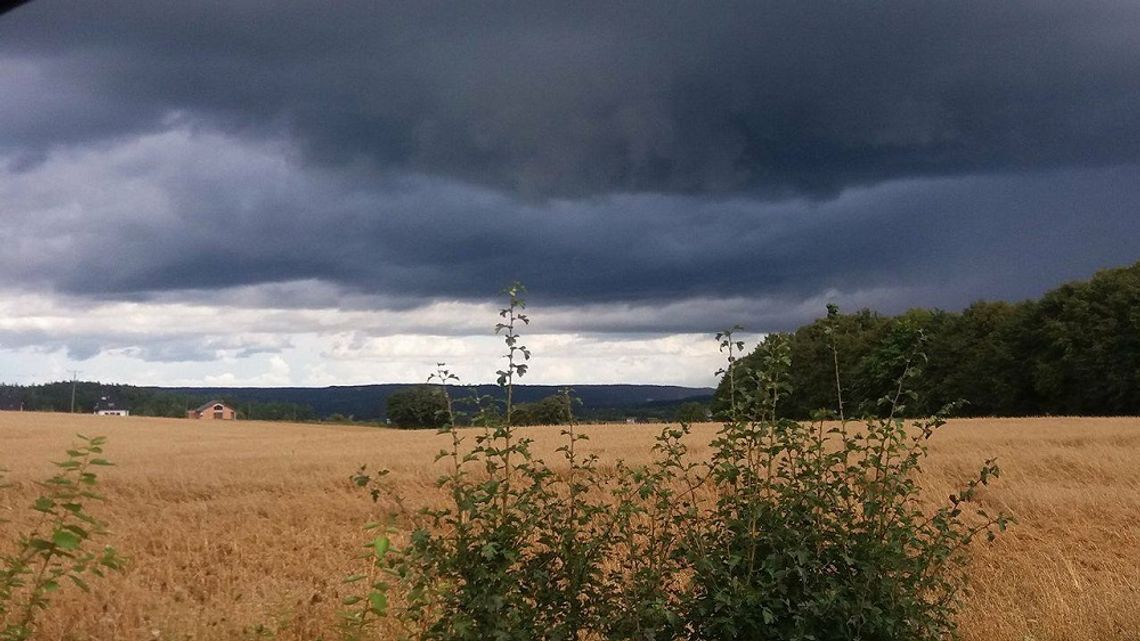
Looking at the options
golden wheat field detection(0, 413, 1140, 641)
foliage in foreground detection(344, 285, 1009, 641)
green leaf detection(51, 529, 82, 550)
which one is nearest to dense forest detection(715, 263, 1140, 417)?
golden wheat field detection(0, 413, 1140, 641)

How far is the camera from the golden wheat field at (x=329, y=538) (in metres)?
8.47

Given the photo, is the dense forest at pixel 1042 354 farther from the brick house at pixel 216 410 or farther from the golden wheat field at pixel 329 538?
the brick house at pixel 216 410

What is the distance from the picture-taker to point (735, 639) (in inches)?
231

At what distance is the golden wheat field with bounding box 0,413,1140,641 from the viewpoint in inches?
333

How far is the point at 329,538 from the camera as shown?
1453cm

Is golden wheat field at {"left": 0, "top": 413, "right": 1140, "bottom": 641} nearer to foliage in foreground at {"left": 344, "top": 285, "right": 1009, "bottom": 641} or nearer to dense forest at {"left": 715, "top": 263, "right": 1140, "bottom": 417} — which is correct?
foliage in foreground at {"left": 344, "top": 285, "right": 1009, "bottom": 641}

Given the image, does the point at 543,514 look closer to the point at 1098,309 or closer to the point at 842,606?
the point at 842,606

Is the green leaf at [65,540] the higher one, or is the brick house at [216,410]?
the brick house at [216,410]

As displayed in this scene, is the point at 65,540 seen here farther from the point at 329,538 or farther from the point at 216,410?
the point at 216,410

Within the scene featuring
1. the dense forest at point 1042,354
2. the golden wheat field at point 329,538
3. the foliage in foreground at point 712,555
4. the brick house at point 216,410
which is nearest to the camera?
the foliage in foreground at point 712,555

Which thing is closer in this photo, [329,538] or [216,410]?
[329,538]

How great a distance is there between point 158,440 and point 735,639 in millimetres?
Result: 51355

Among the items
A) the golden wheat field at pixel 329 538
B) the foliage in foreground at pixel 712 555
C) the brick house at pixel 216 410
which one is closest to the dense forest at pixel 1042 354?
the golden wheat field at pixel 329 538

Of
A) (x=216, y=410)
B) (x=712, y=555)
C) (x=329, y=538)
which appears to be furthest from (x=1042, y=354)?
(x=216, y=410)
